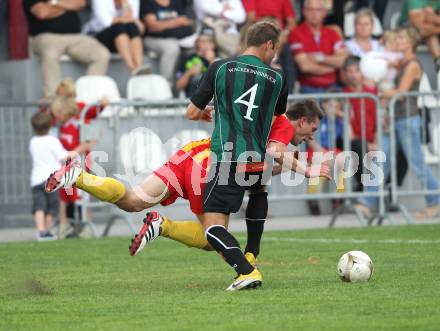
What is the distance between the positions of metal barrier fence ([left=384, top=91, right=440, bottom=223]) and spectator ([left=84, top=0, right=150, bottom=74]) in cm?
383

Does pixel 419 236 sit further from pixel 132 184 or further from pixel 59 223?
pixel 59 223

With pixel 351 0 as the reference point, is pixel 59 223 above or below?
below

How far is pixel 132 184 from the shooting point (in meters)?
15.3

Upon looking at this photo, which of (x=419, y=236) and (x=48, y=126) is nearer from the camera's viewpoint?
(x=419, y=236)

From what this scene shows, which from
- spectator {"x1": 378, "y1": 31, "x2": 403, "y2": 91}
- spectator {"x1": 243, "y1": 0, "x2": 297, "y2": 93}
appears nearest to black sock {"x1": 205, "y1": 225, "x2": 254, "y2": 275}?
spectator {"x1": 378, "y1": 31, "x2": 403, "y2": 91}

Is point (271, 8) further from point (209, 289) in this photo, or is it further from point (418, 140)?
point (209, 289)

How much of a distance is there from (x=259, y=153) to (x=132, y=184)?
6233mm

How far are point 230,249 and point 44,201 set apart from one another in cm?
679

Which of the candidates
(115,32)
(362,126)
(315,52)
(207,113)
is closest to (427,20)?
(315,52)

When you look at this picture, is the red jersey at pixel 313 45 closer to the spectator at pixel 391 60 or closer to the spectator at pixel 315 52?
the spectator at pixel 315 52

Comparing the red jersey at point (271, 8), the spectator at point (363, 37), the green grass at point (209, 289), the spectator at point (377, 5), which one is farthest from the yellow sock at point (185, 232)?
the spectator at point (377, 5)

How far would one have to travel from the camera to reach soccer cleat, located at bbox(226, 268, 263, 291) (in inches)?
352

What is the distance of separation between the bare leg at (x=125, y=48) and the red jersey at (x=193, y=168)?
27.2 feet

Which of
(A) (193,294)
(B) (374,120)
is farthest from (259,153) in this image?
(B) (374,120)
